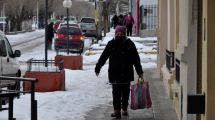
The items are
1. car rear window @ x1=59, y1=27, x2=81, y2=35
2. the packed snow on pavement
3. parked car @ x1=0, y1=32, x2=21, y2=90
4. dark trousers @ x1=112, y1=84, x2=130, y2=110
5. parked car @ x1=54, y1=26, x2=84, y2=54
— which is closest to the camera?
dark trousers @ x1=112, y1=84, x2=130, y2=110

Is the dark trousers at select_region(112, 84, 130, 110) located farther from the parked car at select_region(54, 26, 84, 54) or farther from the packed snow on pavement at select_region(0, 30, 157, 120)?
the parked car at select_region(54, 26, 84, 54)

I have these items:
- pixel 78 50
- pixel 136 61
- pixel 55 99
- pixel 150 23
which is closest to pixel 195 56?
pixel 136 61

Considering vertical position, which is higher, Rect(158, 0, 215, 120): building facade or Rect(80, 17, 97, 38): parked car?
Rect(80, 17, 97, 38): parked car

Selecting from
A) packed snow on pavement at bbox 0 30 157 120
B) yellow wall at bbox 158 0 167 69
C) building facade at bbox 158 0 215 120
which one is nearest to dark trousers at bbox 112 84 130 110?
packed snow on pavement at bbox 0 30 157 120

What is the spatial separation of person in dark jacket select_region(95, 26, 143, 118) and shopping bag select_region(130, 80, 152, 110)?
0.17m

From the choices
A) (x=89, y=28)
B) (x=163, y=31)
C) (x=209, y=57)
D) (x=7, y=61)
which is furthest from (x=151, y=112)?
(x=89, y=28)

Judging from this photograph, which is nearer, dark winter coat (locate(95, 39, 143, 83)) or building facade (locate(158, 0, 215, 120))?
building facade (locate(158, 0, 215, 120))

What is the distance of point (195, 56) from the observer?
30.5 feet

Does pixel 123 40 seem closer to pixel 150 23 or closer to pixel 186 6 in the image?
pixel 186 6

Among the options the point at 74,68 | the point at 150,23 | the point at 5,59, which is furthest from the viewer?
the point at 150,23

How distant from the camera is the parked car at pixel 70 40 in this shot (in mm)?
39562

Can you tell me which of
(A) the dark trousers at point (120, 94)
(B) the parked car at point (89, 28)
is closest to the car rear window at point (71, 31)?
(B) the parked car at point (89, 28)

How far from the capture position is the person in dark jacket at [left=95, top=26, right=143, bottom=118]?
39.0 feet

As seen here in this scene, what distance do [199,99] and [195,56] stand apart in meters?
1.08
